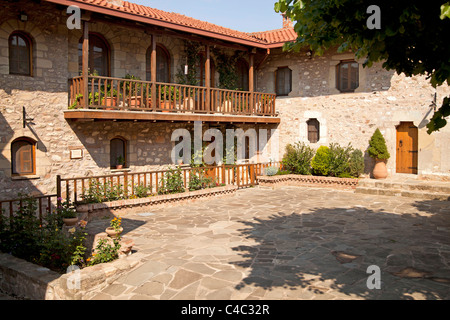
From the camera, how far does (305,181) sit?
47.9 ft

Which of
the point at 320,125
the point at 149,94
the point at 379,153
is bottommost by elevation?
the point at 379,153

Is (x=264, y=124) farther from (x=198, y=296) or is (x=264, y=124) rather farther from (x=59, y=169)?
(x=198, y=296)

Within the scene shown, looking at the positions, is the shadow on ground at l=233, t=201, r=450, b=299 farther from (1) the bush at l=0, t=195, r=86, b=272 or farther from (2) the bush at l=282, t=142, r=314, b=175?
(2) the bush at l=282, t=142, r=314, b=175

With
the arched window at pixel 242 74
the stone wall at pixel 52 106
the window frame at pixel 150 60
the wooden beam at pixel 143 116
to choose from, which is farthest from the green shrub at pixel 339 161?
the stone wall at pixel 52 106

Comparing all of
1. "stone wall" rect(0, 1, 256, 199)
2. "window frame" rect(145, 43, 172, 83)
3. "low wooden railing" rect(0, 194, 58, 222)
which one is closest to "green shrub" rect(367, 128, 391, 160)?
"window frame" rect(145, 43, 172, 83)

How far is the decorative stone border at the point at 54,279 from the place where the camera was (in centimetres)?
483

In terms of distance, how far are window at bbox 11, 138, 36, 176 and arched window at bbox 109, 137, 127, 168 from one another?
7.46 ft

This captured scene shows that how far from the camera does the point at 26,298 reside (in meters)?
5.29

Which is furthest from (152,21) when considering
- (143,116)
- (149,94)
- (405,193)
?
(405,193)

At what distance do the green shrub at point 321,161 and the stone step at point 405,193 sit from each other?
5.16ft

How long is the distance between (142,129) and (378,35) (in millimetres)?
9445

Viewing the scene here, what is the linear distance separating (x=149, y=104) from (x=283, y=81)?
270 inches

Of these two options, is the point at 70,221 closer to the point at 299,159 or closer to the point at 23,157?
the point at 23,157

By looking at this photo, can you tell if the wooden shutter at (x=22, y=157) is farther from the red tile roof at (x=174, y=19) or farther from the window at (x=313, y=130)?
the window at (x=313, y=130)
